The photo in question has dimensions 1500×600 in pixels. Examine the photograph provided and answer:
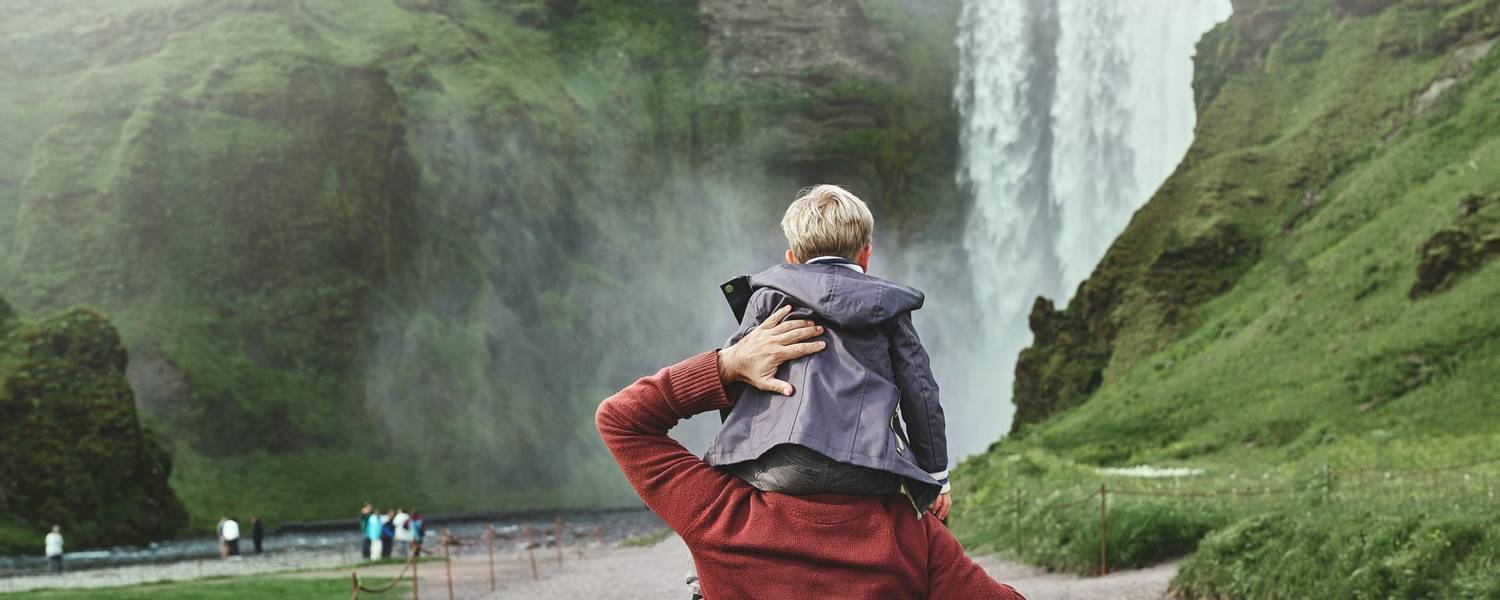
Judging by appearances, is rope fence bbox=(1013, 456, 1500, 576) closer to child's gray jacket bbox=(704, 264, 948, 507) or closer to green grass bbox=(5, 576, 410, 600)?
child's gray jacket bbox=(704, 264, 948, 507)

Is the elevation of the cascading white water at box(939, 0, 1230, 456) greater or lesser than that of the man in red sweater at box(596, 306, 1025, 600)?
greater

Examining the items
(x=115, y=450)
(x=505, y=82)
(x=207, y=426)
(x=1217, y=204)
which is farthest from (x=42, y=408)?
(x=505, y=82)

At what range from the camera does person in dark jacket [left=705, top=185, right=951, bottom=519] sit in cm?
438

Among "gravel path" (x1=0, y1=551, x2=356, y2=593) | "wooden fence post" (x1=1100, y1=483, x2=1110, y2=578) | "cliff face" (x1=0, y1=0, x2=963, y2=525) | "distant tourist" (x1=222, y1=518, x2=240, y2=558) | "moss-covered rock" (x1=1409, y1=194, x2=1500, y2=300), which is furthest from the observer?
"cliff face" (x1=0, y1=0, x2=963, y2=525)

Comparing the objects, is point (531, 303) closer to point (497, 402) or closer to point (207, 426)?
point (497, 402)

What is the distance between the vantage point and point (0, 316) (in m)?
68.2

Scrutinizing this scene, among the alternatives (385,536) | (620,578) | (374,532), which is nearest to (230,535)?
(385,536)

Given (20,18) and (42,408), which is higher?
(20,18)

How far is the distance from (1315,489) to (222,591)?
19.1 meters

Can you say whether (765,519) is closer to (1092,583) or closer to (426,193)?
(1092,583)

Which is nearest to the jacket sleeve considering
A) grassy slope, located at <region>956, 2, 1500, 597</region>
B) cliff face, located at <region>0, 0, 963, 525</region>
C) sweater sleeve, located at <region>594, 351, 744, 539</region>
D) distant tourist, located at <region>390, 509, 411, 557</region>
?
sweater sleeve, located at <region>594, 351, 744, 539</region>

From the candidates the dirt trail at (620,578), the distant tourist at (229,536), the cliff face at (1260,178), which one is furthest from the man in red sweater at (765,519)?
the distant tourist at (229,536)

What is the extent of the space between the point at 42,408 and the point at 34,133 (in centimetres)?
5218

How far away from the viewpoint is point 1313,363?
30922 millimetres
